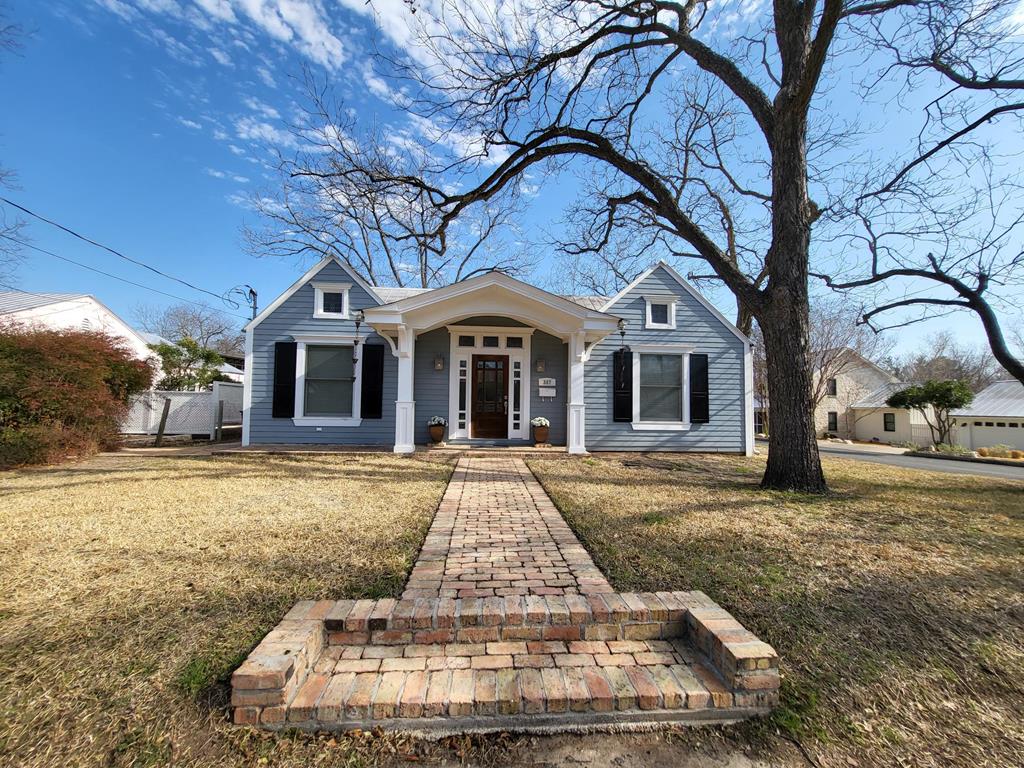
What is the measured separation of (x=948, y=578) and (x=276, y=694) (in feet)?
13.2

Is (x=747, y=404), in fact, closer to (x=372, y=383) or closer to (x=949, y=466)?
(x=949, y=466)

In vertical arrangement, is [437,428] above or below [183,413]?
below

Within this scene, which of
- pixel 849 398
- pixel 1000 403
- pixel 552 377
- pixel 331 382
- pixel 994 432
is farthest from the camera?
pixel 849 398

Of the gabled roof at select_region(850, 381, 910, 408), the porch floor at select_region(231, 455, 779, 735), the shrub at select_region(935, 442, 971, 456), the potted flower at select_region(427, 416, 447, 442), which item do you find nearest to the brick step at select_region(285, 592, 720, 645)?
the porch floor at select_region(231, 455, 779, 735)

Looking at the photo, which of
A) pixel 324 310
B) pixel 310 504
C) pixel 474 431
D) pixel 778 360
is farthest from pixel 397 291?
pixel 778 360

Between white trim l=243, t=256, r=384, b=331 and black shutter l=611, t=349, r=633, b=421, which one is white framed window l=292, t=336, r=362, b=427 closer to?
white trim l=243, t=256, r=384, b=331

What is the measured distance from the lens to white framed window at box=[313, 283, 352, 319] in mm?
9758

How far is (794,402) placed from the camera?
5.56m

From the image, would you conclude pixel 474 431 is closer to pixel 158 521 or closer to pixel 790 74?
pixel 158 521

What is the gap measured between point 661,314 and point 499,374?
4.11 meters

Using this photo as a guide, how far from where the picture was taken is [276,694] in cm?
168

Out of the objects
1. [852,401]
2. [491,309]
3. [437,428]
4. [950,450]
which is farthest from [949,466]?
[852,401]

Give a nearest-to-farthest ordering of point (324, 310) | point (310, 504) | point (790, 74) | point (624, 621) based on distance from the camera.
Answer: point (624, 621)
point (310, 504)
point (790, 74)
point (324, 310)

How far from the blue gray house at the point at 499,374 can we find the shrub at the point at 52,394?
7.92 ft
